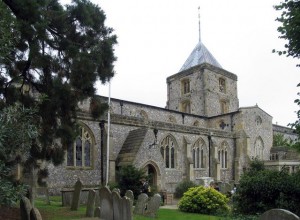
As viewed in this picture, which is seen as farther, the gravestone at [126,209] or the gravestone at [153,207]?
the gravestone at [153,207]

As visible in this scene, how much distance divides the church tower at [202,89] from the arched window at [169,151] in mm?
16398

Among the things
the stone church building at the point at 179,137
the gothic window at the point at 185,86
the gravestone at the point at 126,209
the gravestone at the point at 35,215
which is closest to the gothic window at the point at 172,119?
the stone church building at the point at 179,137

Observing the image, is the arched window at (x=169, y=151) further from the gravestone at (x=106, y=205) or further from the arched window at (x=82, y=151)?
the gravestone at (x=106, y=205)

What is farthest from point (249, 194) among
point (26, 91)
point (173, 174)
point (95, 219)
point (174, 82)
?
point (174, 82)

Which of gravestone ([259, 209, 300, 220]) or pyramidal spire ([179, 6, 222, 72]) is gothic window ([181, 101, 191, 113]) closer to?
pyramidal spire ([179, 6, 222, 72])

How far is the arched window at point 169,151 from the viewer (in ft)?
79.9

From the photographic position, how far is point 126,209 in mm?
9406

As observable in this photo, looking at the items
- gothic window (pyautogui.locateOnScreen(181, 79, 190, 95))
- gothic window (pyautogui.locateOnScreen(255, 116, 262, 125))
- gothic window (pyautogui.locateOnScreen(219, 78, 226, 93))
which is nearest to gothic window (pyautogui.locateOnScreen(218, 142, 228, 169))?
gothic window (pyautogui.locateOnScreen(255, 116, 262, 125))

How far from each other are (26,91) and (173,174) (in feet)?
50.6

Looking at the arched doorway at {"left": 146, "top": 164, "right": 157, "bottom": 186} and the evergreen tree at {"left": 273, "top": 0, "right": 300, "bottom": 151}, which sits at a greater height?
the evergreen tree at {"left": 273, "top": 0, "right": 300, "bottom": 151}

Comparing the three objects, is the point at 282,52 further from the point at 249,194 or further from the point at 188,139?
the point at 188,139

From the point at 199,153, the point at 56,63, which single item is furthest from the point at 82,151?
the point at 199,153

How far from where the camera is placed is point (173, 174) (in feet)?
80.7

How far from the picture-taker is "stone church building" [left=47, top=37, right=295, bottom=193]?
1980cm
